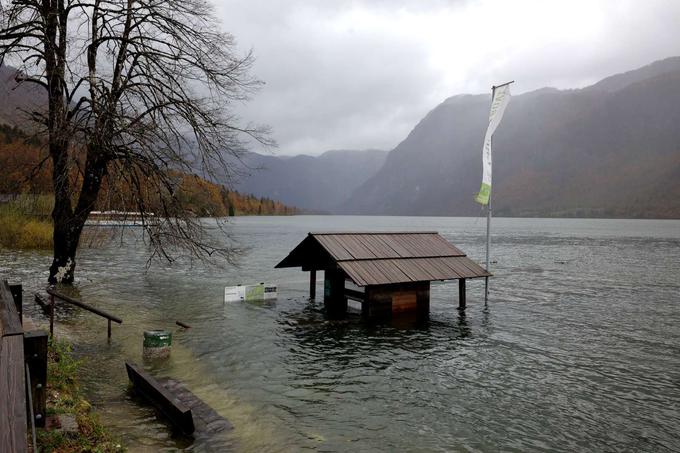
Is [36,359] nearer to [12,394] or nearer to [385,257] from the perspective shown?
[12,394]

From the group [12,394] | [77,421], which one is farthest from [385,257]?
[12,394]

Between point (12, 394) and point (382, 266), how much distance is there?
1723 centimetres

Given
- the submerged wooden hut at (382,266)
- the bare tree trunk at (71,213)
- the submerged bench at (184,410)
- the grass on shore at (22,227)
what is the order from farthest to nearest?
the grass on shore at (22,227) < the bare tree trunk at (71,213) < the submerged wooden hut at (382,266) < the submerged bench at (184,410)

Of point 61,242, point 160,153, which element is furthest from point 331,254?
point 61,242

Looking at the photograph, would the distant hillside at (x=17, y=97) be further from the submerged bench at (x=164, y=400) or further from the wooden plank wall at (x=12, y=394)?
the wooden plank wall at (x=12, y=394)

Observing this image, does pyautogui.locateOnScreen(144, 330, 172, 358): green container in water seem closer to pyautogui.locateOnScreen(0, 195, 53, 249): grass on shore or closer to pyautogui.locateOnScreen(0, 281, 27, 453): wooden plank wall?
Answer: pyautogui.locateOnScreen(0, 281, 27, 453): wooden plank wall

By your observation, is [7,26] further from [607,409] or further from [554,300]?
[554,300]

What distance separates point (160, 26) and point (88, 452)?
17354mm

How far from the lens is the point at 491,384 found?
1359 cm

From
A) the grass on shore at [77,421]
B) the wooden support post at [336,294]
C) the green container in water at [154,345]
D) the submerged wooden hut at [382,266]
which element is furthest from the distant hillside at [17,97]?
the wooden support post at [336,294]

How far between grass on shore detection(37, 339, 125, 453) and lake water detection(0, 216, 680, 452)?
83 centimetres

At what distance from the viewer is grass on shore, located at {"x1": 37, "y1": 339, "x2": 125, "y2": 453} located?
→ 6696 millimetres

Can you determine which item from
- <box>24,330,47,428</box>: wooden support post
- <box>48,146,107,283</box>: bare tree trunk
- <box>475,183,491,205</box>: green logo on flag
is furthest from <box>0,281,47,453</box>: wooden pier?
<box>475,183,491,205</box>: green logo on flag

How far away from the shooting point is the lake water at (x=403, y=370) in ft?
33.2
